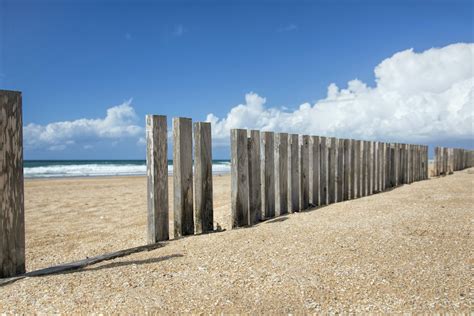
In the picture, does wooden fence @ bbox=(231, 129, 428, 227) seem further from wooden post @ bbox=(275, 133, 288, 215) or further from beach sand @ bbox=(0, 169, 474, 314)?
beach sand @ bbox=(0, 169, 474, 314)

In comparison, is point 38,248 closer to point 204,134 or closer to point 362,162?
point 204,134

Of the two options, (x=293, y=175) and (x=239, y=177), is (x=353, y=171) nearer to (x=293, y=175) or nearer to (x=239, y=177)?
(x=293, y=175)

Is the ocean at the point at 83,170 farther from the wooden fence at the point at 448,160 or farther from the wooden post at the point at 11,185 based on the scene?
the wooden post at the point at 11,185

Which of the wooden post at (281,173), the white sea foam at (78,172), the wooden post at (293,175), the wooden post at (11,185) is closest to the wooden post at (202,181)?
the wooden post at (281,173)

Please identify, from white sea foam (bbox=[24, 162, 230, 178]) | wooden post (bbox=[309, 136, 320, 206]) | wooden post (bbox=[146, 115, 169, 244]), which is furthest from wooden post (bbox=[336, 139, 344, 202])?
white sea foam (bbox=[24, 162, 230, 178])

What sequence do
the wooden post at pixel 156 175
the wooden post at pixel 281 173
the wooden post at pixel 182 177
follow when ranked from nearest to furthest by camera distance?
the wooden post at pixel 156 175, the wooden post at pixel 182 177, the wooden post at pixel 281 173

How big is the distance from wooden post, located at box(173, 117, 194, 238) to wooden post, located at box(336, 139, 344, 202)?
3.46 meters

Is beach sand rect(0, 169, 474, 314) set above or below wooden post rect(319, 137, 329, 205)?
below

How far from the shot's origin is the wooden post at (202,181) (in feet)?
13.4

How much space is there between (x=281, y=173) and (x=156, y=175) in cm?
205

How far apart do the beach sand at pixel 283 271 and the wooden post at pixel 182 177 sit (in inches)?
9.9

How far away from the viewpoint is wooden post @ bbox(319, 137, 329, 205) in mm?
6086

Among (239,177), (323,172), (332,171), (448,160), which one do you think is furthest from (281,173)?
(448,160)

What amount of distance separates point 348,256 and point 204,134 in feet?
6.81
